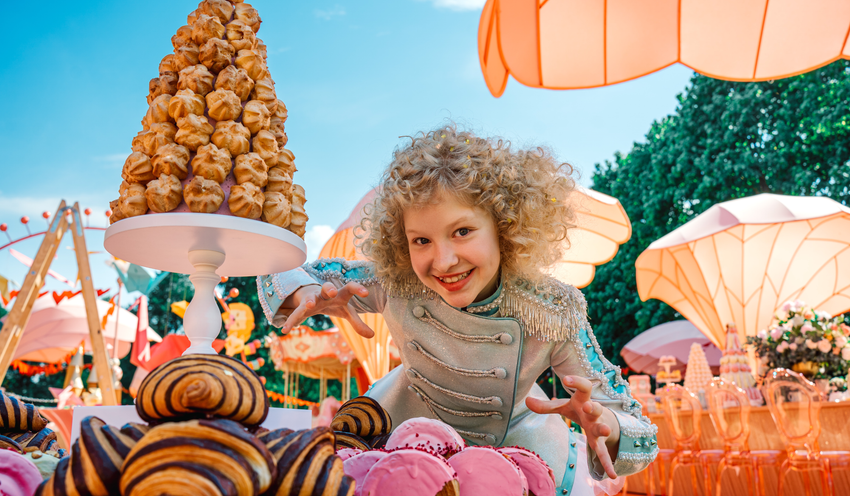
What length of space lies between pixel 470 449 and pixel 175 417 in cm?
33

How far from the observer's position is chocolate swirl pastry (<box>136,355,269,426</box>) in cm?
45

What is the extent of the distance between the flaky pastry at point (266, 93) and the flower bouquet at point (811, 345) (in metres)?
6.31

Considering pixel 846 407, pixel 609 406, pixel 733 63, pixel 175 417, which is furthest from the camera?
pixel 846 407

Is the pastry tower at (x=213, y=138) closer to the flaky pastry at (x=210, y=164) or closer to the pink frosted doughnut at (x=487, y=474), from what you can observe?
the flaky pastry at (x=210, y=164)

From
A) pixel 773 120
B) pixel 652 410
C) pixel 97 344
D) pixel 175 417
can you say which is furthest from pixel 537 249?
pixel 773 120

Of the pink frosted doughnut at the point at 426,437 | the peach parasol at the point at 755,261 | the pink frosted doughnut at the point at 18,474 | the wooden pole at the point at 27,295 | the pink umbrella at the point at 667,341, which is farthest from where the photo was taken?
the pink umbrella at the point at 667,341

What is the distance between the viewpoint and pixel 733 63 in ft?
12.6

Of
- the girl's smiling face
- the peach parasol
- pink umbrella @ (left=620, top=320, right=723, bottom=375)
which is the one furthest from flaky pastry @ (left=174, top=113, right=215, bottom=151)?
pink umbrella @ (left=620, top=320, right=723, bottom=375)

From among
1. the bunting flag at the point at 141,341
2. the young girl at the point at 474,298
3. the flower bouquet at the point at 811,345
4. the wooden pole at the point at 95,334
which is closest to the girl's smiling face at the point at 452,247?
the young girl at the point at 474,298

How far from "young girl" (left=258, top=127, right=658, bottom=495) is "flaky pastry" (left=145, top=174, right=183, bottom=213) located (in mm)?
371

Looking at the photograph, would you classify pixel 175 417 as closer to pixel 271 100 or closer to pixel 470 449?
pixel 470 449

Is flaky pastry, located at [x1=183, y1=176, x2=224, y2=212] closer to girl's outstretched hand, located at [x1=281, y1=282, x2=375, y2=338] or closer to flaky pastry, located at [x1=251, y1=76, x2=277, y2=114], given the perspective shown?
flaky pastry, located at [x1=251, y1=76, x2=277, y2=114]

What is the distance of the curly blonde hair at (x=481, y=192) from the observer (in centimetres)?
131

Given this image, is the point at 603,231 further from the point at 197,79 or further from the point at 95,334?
the point at 197,79
